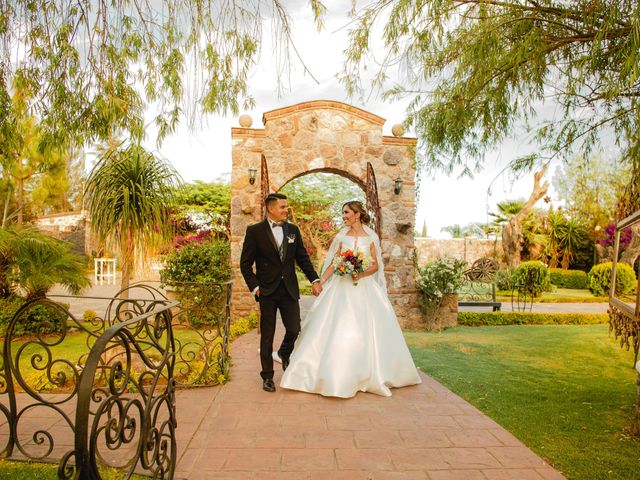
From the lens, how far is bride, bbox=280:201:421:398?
466 centimetres

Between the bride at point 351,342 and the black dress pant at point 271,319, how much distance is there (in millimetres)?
157

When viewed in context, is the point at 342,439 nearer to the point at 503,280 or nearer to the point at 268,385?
the point at 268,385

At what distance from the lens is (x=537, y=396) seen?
16.5 feet

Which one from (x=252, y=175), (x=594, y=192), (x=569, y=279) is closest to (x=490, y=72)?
(x=252, y=175)

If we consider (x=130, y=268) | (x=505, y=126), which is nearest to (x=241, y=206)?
(x=130, y=268)

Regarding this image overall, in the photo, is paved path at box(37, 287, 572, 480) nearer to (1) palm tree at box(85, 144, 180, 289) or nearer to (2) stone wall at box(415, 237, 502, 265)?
(1) palm tree at box(85, 144, 180, 289)

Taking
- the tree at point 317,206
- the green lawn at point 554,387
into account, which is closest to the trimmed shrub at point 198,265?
the green lawn at point 554,387

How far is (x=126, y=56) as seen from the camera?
4277 mm

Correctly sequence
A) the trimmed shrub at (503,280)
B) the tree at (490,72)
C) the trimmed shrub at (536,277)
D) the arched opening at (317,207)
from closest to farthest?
the tree at (490,72) < the trimmed shrub at (536,277) < the trimmed shrub at (503,280) < the arched opening at (317,207)

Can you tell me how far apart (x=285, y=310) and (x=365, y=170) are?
5.34 meters

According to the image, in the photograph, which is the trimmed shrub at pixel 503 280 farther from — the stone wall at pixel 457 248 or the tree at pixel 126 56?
the tree at pixel 126 56

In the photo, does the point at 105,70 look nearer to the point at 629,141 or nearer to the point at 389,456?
the point at 389,456

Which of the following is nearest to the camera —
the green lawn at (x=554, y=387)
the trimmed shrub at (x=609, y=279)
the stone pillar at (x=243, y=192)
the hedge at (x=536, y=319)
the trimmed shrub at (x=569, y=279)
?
the green lawn at (x=554, y=387)

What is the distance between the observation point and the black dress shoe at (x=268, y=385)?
4.70 m
